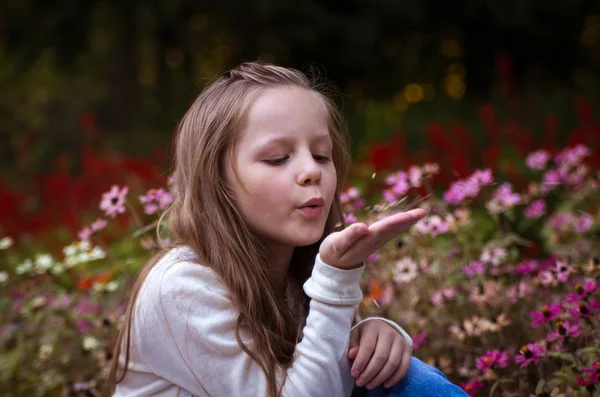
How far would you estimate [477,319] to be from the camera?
235 cm

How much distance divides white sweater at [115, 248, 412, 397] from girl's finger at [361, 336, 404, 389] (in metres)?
0.06

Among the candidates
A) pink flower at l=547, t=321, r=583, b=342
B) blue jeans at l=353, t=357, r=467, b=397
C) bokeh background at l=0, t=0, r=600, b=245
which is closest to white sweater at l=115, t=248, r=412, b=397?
blue jeans at l=353, t=357, r=467, b=397

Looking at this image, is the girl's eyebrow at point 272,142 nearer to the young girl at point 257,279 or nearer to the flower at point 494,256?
the young girl at point 257,279

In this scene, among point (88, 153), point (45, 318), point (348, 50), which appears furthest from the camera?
point (348, 50)

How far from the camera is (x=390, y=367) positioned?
5.47ft

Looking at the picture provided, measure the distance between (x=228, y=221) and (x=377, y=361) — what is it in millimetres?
465

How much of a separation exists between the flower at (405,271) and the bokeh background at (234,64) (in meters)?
2.84

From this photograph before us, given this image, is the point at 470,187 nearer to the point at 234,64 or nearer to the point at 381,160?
the point at 381,160

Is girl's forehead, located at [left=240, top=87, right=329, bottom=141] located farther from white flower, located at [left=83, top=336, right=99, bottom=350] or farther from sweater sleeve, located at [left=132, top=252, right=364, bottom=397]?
white flower, located at [left=83, top=336, right=99, bottom=350]

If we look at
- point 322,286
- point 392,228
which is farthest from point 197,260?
point 392,228

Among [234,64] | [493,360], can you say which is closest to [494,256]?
[493,360]

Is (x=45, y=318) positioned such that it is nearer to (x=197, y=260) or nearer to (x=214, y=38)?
(x=197, y=260)

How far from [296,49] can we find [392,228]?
8129 millimetres

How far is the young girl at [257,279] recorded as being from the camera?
1.60 meters
